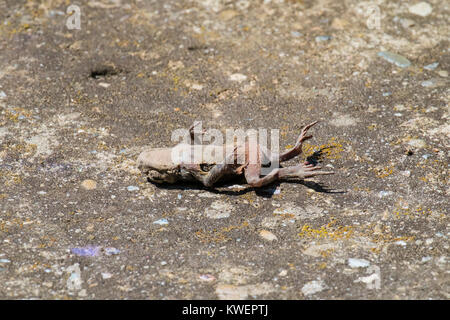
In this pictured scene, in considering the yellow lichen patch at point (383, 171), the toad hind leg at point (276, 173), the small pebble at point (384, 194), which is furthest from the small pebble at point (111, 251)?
the yellow lichen patch at point (383, 171)

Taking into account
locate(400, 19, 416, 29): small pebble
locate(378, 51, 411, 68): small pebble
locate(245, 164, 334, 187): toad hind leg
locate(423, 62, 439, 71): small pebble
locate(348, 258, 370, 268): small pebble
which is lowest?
locate(348, 258, 370, 268): small pebble

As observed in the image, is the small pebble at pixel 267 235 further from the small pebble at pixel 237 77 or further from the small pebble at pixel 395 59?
the small pebble at pixel 395 59

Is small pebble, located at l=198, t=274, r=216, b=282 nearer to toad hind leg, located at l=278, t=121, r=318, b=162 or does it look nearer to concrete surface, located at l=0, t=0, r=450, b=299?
concrete surface, located at l=0, t=0, r=450, b=299

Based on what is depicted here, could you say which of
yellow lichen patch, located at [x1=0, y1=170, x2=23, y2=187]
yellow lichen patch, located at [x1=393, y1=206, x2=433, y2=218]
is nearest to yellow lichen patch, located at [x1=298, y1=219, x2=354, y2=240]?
yellow lichen patch, located at [x1=393, y1=206, x2=433, y2=218]

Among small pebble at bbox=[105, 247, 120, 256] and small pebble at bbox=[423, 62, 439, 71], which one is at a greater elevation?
small pebble at bbox=[423, 62, 439, 71]

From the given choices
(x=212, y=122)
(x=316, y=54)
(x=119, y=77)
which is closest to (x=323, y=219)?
(x=212, y=122)

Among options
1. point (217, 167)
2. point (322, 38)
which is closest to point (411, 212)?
point (217, 167)

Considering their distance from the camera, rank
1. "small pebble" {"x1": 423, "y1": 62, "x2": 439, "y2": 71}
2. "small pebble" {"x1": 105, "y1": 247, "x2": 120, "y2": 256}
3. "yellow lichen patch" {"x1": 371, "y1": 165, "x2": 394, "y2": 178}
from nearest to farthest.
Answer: "small pebble" {"x1": 105, "y1": 247, "x2": 120, "y2": 256} < "yellow lichen patch" {"x1": 371, "y1": 165, "x2": 394, "y2": 178} < "small pebble" {"x1": 423, "y1": 62, "x2": 439, "y2": 71}

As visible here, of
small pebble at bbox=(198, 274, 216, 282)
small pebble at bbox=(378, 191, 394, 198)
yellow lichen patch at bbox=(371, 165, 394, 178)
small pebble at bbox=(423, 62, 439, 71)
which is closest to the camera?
small pebble at bbox=(198, 274, 216, 282)
